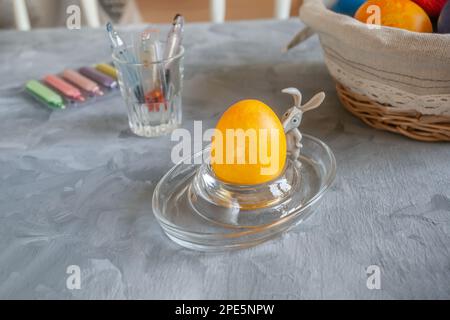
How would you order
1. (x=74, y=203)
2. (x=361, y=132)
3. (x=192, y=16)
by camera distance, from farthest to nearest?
(x=192, y=16) < (x=361, y=132) < (x=74, y=203)

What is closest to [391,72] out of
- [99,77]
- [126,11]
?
[99,77]

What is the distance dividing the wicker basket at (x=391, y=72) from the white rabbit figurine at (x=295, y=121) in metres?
0.10

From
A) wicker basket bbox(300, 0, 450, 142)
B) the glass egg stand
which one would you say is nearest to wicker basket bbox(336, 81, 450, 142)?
wicker basket bbox(300, 0, 450, 142)

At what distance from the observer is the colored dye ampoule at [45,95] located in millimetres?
646

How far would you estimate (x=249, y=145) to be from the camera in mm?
424

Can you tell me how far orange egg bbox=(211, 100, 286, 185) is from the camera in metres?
0.43

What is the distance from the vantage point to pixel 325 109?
0.62 m

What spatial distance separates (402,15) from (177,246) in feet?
1.14

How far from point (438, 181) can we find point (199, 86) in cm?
36

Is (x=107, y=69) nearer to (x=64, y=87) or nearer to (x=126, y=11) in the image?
(x=64, y=87)

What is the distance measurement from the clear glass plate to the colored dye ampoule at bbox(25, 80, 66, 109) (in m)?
0.25
